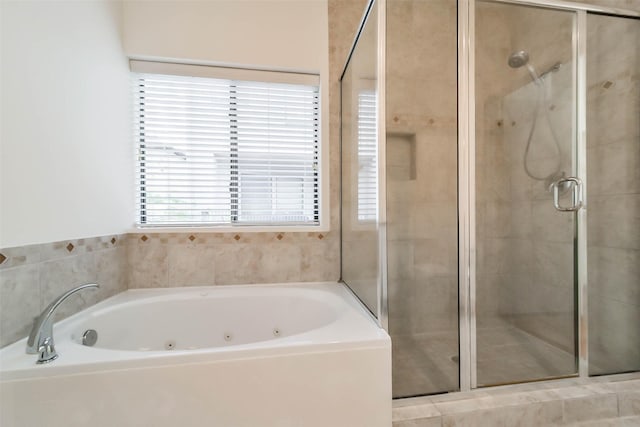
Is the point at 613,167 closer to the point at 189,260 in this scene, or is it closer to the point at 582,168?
the point at 582,168

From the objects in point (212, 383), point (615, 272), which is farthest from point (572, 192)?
point (212, 383)

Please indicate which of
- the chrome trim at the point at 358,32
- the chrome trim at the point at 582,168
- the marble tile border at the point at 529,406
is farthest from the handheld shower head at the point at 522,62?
the marble tile border at the point at 529,406

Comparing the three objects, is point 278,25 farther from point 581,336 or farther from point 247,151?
point 581,336

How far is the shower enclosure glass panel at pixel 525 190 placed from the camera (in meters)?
1.44

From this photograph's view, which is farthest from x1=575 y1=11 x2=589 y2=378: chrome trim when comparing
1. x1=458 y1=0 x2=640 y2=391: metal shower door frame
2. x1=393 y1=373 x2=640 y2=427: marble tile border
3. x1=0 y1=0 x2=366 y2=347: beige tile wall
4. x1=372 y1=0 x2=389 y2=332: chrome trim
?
x1=0 y1=0 x2=366 y2=347: beige tile wall

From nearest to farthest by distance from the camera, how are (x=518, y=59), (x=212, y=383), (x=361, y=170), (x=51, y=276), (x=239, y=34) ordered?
(x=212, y=383) < (x=51, y=276) < (x=361, y=170) < (x=518, y=59) < (x=239, y=34)

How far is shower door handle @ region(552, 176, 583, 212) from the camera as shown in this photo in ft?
4.69

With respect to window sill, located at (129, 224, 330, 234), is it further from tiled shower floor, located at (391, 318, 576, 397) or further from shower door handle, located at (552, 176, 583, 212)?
shower door handle, located at (552, 176, 583, 212)

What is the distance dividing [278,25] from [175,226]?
1526mm

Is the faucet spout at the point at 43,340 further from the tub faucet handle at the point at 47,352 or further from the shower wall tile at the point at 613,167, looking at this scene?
the shower wall tile at the point at 613,167

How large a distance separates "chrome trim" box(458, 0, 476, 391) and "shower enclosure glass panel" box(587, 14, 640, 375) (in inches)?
29.2

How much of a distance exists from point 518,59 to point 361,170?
1.26 metres

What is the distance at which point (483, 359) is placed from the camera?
1.35 metres

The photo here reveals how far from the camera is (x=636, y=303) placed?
148cm
